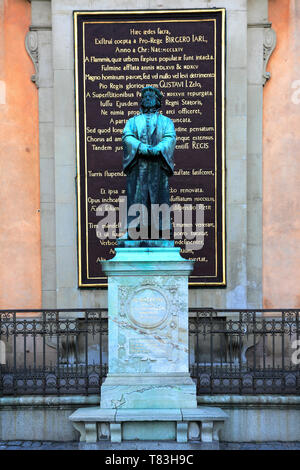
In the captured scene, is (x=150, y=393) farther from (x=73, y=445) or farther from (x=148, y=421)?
(x=73, y=445)

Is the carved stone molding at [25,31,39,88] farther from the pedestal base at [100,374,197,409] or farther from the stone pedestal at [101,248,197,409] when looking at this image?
the pedestal base at [100,374,197,409]

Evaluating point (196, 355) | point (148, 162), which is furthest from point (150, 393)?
point (148, 162)

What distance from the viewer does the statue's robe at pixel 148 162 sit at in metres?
6.36

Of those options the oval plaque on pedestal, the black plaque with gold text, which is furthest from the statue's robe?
the black plaque with gold text

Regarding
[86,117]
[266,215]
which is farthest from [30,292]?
[266,215]

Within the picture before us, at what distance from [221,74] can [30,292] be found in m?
5.59

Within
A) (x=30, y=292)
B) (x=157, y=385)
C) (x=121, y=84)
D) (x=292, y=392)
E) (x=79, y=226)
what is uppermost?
(x=121, y=84)

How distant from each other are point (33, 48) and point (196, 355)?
6.53 m

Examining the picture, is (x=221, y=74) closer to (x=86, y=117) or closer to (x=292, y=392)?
(x=86, y=117)

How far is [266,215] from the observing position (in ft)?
31.0

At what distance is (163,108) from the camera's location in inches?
363

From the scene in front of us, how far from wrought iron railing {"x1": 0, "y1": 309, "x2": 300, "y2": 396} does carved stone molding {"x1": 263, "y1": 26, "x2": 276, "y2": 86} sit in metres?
4.54

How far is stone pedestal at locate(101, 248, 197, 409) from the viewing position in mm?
6281

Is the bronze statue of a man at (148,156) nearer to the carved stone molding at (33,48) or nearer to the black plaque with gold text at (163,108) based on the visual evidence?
the black plaque with gold text at (163,108)
